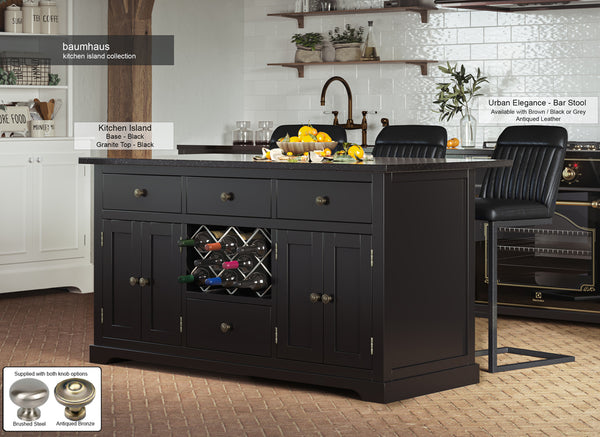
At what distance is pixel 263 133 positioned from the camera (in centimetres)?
798

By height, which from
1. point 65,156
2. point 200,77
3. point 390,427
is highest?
point 200,77

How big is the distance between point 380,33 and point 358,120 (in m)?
0.65

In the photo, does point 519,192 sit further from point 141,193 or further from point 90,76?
point 90,76

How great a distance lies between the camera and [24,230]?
6.76m

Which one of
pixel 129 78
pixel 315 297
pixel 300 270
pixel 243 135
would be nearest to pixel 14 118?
pixel 129 78

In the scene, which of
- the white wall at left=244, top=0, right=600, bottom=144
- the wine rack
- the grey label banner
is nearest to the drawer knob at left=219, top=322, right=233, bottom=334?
the wine rack

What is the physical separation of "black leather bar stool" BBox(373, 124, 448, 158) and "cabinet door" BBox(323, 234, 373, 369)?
125 centimetres

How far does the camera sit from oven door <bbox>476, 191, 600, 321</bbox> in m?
5.98

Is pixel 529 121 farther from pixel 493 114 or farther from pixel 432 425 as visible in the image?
pixel 432 425

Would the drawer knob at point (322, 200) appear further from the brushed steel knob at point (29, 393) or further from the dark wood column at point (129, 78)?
the dark wood column at point (129, 78)

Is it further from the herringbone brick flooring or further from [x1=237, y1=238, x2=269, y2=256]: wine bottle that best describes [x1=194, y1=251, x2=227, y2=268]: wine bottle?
the herringbone brick flooring

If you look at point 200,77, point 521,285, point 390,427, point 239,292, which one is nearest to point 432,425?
point 390,427

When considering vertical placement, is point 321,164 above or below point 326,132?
below

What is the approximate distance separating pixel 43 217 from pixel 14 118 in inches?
26.0
